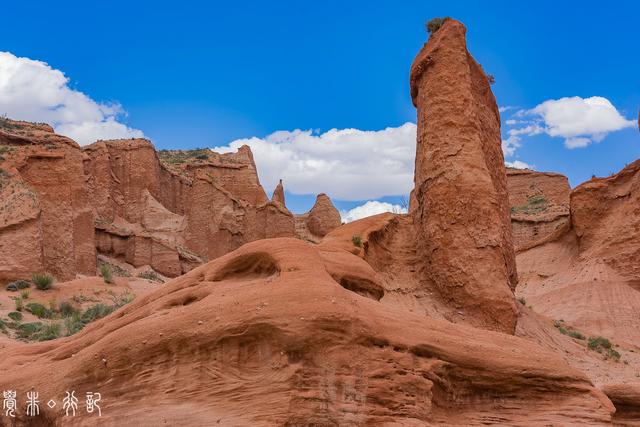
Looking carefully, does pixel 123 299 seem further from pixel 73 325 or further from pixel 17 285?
pixel 73 325

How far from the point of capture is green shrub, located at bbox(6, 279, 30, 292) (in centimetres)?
1941

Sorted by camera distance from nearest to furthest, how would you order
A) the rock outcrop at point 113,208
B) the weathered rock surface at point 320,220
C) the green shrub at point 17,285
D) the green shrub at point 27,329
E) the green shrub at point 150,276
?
the green shrub at point 27,329
the green shrub at point 17,285
the rock outcrop at point 113,208
the green shrub at point 150,276
the weathered rock surface at point 320,220

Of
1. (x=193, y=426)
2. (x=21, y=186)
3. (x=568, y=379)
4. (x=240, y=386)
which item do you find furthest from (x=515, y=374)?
(x=21, y=186)

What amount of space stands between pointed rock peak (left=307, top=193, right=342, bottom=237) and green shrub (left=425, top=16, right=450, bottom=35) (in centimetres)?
2932

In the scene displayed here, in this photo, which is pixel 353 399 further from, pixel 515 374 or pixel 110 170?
pixel 110 170

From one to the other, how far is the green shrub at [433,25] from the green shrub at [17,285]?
53.0ft

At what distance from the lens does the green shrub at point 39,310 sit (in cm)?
1766

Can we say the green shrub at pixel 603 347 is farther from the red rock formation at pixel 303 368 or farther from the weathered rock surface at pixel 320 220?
the weathered rock surface at pixel 320 220

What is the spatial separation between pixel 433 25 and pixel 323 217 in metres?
30.0

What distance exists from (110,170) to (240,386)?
106ft

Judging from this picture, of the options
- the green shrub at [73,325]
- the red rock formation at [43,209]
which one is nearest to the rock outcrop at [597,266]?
the green shrub at [73,325]

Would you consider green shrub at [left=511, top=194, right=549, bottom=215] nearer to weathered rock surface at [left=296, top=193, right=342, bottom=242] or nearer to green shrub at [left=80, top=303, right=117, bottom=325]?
weathered rock surface at [left=296, top=193, right=342, bottom=242]

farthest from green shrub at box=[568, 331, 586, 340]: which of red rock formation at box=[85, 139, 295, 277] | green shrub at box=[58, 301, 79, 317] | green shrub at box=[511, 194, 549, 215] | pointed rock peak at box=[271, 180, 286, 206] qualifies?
pointed rock peak at box=[271, 180, 286, 206]

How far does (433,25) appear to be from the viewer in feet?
47.1
